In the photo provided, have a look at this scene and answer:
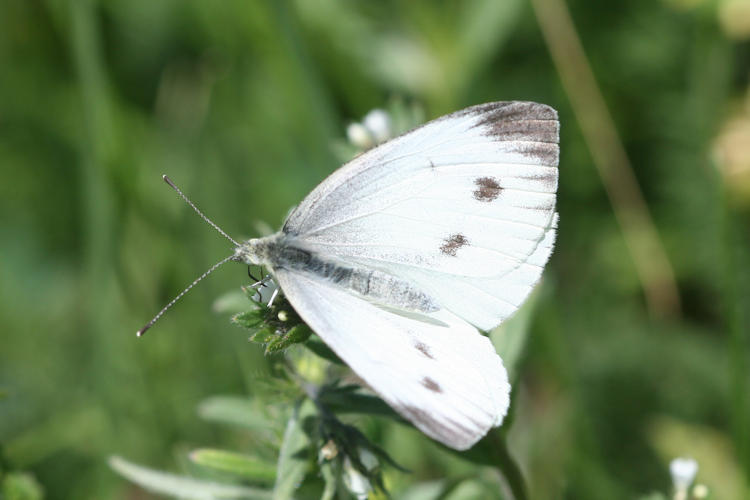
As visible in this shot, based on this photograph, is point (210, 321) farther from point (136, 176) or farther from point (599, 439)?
point (599, 439)

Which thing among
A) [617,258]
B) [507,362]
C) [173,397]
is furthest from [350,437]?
[617,258]

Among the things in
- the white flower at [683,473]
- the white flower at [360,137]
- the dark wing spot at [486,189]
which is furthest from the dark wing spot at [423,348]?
the white flower at [360,137]

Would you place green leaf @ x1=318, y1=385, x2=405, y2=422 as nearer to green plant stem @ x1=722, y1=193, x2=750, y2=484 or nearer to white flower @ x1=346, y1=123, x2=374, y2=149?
white flower @ x1=346, y1=123, x2=374, y2=149

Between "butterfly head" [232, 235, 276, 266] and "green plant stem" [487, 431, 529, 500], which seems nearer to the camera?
"green plant stem" [487, 431, 529, 500]

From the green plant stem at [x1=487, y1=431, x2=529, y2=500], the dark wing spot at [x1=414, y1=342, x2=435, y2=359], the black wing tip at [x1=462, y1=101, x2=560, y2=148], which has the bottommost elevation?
the green plant stem at [x1=487, y1=431, x2=529, y2=500]

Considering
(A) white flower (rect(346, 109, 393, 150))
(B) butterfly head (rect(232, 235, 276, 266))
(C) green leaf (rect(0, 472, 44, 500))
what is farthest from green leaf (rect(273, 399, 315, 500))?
(A) white flower (rect(346, 109, 393, 150))

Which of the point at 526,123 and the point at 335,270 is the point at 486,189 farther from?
the point at 335,270

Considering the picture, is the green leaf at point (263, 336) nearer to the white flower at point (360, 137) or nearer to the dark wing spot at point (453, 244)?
the dark wing spot at point (453, 244)
